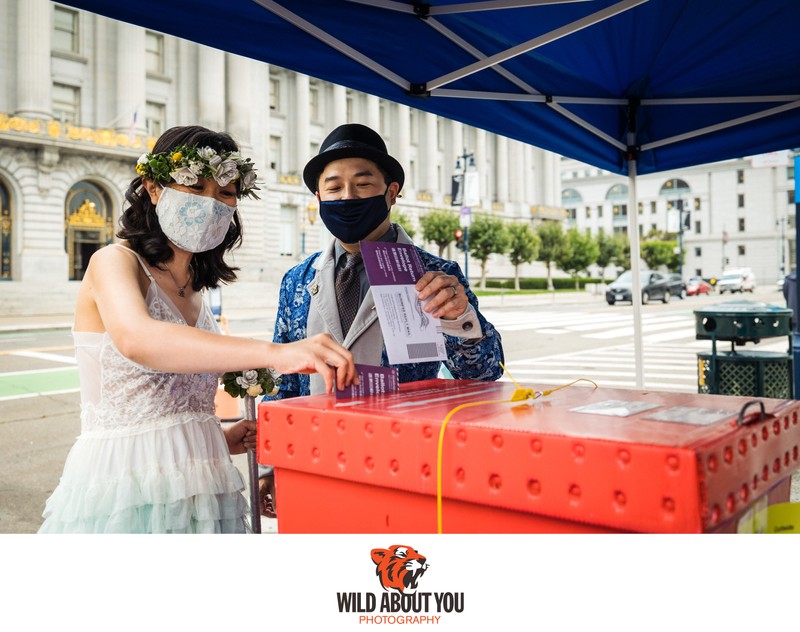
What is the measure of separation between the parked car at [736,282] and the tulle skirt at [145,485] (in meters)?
60.2

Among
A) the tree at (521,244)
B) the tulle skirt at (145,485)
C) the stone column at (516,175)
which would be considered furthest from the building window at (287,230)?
the tulle skirt at (145,485)

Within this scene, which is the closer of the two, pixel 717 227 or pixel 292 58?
pixel 292 58

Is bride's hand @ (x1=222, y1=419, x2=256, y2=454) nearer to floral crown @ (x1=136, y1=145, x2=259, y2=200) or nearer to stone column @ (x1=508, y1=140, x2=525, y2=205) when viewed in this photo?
floral crown @ (x1=136, y1=145, x2=259, y2=200)

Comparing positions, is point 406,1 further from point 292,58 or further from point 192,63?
point 192,63

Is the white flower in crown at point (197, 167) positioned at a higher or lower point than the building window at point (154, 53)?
lower

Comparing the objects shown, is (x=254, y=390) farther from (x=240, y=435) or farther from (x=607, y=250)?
(x=607, y=250)

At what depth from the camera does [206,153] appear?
1.78m

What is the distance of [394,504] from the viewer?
1.09 metres

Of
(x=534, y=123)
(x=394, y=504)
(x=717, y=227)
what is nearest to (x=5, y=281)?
(x=534, y=123)

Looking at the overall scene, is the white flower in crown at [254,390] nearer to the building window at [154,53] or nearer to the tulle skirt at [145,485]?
the tulle skirt at [145,485]

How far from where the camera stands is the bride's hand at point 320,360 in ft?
4.09

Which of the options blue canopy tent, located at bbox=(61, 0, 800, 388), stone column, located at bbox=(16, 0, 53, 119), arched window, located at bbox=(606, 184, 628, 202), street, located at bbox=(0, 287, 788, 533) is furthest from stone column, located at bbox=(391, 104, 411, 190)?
arched window, located at bbox=(606, 184, 628, 202)

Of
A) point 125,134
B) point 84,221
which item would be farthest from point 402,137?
point 84,221

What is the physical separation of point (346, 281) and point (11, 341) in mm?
17692
